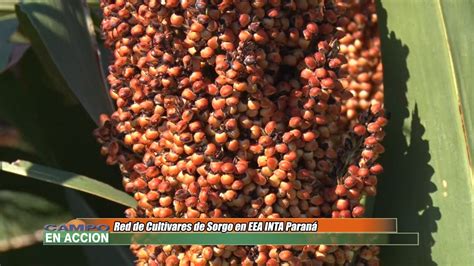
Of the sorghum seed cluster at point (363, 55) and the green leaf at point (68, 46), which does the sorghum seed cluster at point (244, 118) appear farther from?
the sorghum seed cluster at point (363, 55)

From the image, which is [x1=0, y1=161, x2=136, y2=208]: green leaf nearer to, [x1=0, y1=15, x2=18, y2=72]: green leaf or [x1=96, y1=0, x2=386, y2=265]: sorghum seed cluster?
[x1=96, y1=0, x2=386, y2=265]: sorghum seed cluster

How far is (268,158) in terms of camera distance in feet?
5.22

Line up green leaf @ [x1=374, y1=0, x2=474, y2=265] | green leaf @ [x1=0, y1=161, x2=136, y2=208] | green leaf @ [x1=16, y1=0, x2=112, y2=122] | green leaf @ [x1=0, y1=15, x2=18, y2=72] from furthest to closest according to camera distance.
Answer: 1. green leaf @ [x1=0, y1=15, x2=18, y2=72]
2. green leaf @ [x1=16, y1=0, x2=112, y2=122]
3. green leaf @ [x1=0, y1=161, x2=136, y2=208]
4. green leaf @ [x1=374, y1=0, x2=474, y2=265]

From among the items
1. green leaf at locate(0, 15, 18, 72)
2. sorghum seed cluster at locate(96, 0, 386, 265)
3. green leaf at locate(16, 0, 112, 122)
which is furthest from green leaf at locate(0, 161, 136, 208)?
green leaf at locate(0, 15, 18, 72)

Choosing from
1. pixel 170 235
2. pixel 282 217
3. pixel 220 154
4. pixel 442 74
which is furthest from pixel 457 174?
pixel 170 235

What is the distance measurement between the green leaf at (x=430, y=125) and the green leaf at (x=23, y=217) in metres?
0.86

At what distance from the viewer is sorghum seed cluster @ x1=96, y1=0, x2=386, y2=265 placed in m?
1.57

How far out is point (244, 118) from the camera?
62.7 inches

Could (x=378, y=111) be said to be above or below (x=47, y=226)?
above

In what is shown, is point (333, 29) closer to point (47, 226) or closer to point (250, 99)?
point (250, 99)

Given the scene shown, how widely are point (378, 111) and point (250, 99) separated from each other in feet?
0.88

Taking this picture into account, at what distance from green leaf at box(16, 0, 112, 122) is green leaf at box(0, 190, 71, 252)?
28 centimetres

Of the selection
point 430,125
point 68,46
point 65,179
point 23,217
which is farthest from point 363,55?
point 23,217

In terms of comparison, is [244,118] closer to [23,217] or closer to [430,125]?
[430,125]
